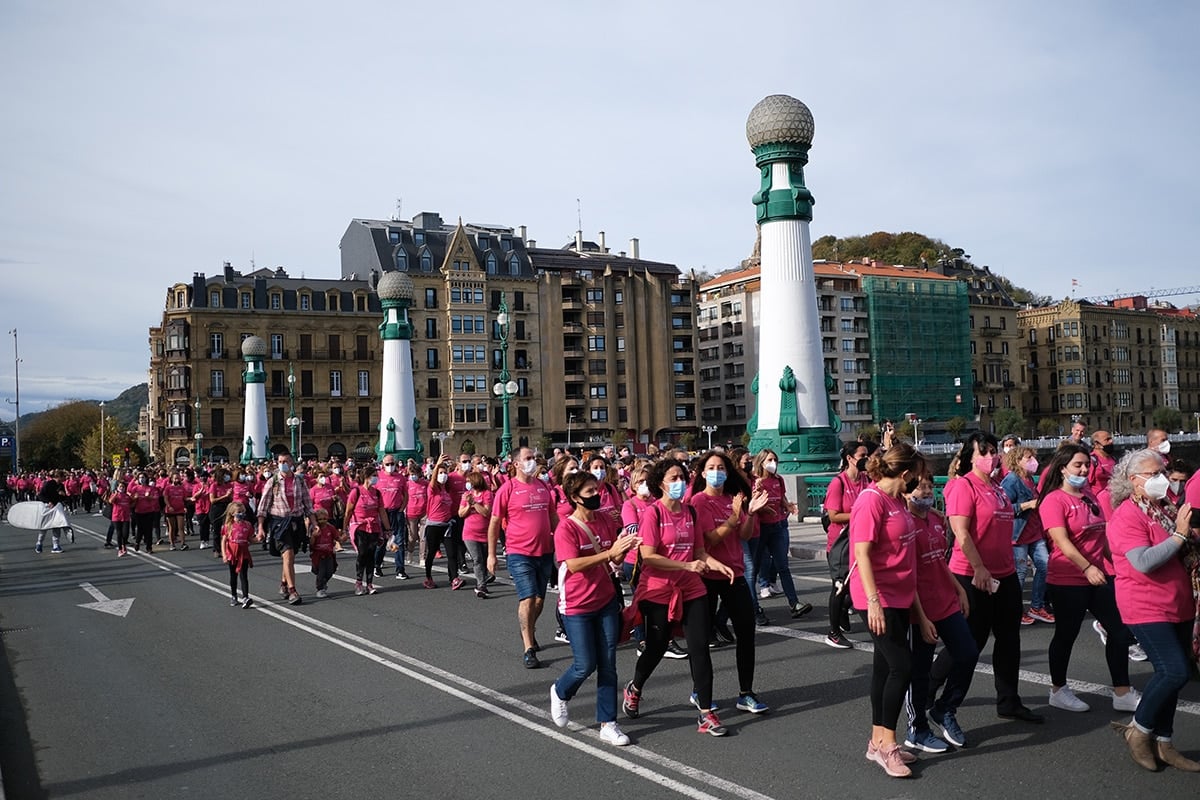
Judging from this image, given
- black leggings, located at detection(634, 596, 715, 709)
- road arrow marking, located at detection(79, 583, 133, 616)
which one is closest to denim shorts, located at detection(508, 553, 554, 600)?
black leggings, located at detection(634, 596, 715, 709)

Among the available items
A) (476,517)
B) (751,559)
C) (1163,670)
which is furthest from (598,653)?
(476,517)

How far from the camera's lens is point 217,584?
675 inches

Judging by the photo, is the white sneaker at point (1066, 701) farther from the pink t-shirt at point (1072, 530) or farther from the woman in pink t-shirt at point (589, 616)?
the woman in pink t-shirt at point (589, 616)

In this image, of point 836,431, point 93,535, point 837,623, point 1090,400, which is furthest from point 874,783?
point 1090,400

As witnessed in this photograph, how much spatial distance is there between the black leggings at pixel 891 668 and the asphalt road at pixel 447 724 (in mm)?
366

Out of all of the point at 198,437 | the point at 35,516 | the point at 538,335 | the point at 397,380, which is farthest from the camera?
the point at 538,335

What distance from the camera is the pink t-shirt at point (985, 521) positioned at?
7.09 m

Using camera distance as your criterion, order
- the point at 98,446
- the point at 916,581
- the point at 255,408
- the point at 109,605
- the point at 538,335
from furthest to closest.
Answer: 1. the point at 98,446
2. the point at 538,335
3. the point at 255,408
4. the point at 109,605
5. the point at 916,581

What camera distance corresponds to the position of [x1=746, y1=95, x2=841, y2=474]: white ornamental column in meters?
25.1

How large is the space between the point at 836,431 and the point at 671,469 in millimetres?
19768

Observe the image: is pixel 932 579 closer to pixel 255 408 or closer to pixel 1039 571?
pixel 1039 571

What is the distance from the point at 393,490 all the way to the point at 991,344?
95.1 m

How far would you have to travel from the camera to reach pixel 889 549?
618 cm

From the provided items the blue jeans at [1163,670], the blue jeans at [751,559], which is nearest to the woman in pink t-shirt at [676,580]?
the blue jeans at [1163,670]
